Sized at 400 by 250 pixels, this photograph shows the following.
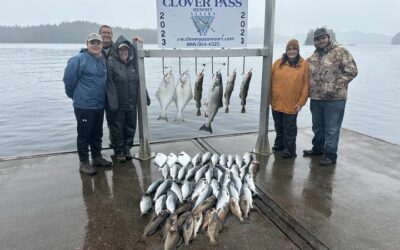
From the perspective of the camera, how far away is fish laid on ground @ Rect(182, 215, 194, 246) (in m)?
3.42

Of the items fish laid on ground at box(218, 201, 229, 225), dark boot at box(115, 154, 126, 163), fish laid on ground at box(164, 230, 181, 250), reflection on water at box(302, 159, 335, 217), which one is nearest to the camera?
fish laid on ground at box(164, 230, 181, 250)

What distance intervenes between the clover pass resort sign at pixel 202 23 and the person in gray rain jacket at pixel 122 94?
0.65m

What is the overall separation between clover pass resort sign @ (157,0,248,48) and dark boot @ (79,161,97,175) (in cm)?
240

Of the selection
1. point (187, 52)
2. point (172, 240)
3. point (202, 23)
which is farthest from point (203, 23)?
point (172, 240)

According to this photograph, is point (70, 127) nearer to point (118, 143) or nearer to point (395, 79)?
point (118, 143)

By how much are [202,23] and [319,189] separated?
3390 mm

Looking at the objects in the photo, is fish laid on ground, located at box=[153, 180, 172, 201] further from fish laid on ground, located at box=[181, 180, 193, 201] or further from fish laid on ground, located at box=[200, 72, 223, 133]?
fish laid on ground, located at box=[200, 72, 223, 133]

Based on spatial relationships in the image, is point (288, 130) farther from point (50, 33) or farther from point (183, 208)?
point (50, 33)

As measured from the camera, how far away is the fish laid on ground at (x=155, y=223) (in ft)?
11.7

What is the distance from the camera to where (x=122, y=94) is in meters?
5.57

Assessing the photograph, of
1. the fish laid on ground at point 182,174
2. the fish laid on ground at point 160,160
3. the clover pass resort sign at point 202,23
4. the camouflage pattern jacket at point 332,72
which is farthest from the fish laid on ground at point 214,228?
the clover pass resort sign at point 202,23

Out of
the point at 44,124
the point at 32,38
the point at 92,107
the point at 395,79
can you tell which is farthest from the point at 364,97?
the point at 32,38

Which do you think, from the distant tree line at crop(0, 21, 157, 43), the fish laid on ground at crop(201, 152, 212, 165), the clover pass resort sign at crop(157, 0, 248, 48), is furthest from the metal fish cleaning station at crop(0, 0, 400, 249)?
the distant tree line at crop(0, 21, 157, 43)

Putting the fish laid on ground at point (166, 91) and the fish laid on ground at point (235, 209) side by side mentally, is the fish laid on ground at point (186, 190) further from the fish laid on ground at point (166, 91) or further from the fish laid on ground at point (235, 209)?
the fish laid on ground at point (166, 91)
